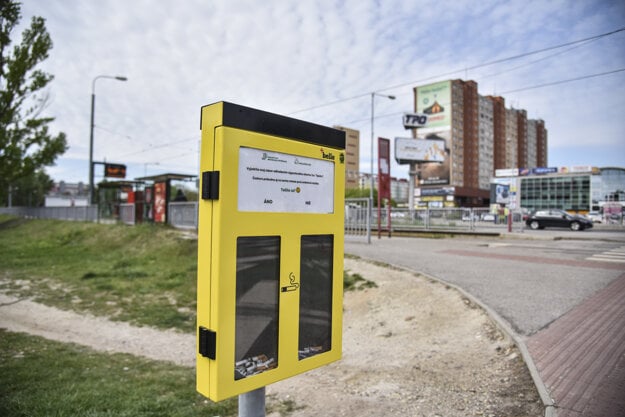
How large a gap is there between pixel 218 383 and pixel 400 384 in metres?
2.75

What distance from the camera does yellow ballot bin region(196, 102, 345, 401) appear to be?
165cm

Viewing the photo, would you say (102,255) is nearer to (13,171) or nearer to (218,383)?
(13,171)

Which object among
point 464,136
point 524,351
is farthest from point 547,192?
point 464,136

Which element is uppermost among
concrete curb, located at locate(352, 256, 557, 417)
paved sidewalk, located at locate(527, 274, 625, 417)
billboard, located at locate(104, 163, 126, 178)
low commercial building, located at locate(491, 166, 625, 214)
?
billboard, located at locate(104, 163, 126, 178)

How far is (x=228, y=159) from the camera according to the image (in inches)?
65.0

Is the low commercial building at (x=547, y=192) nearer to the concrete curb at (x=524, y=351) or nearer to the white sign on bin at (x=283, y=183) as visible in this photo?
the concrete curb at (x=524, y=351)

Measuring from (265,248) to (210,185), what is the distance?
0.37 meters

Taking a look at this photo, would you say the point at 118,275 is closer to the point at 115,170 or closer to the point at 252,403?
the point at 252,403

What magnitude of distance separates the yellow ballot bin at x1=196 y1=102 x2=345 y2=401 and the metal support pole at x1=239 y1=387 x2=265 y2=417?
99 mm

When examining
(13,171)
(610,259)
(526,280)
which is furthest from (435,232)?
(13,171)

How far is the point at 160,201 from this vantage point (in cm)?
2019

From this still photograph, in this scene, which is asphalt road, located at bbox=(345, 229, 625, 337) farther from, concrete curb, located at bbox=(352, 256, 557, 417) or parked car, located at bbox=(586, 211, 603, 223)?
parked car, located at bbox=(586, 211, 603, 223)

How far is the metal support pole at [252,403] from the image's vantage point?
191 cm

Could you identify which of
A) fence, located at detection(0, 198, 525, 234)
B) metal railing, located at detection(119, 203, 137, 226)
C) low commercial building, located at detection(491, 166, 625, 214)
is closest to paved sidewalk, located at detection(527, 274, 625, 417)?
low commercial building, located at detection(491, 166, 625, 214)
